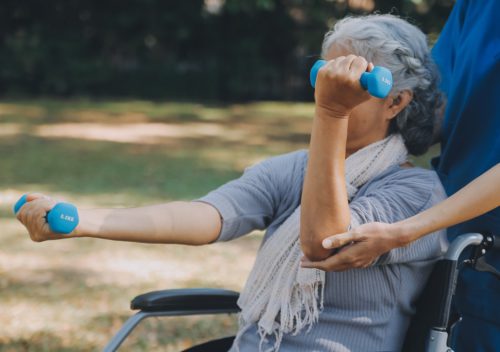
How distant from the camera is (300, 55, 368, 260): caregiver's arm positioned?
1.56 metres

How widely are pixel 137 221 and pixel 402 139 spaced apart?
2.36 ft

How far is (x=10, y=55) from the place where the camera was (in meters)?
21.1

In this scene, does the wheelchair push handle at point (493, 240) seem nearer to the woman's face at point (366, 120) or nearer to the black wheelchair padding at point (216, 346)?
the woman's face at point (366, 120)

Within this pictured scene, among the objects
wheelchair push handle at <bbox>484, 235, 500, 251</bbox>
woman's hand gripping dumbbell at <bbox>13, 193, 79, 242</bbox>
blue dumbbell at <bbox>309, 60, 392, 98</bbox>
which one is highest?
blue dumbbell at <bbox>309, 60, 392, 98</bbox>

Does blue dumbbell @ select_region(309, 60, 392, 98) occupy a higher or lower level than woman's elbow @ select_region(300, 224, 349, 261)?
higher

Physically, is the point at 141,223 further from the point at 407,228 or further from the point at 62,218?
the point at 407,228

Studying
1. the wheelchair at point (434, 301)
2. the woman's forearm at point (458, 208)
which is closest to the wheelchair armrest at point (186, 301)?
the wheelchair at point (434, 301)

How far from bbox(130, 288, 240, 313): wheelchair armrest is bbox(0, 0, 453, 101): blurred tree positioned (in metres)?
19.6

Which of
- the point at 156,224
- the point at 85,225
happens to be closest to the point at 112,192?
the point at 156,224

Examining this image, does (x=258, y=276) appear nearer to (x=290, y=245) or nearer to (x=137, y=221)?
(x=290, y=245)

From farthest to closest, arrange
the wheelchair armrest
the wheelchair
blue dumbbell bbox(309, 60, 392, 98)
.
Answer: the wheelchair armrest → the wheelchair → blue dumbbell bbox(309, 60, 392, 98)

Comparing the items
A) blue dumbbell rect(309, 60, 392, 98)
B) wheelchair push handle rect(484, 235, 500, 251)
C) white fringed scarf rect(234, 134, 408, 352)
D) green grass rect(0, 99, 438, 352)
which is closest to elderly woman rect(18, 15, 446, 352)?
white fringed scarf rect(234, 134, 408, 352)

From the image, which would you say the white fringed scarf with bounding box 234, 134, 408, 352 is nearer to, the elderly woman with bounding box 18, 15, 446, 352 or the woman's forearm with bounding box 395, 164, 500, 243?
the elderly woman with bounding box 18, 15, 446, 352

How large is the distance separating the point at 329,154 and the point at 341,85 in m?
0.16
